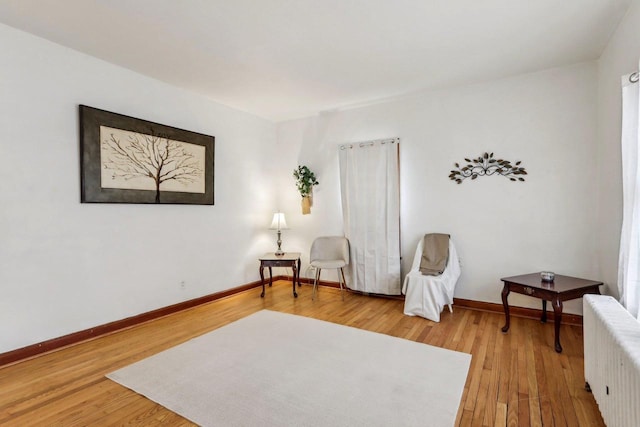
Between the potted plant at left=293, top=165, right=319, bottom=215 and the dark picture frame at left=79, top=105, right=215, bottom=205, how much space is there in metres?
1.39

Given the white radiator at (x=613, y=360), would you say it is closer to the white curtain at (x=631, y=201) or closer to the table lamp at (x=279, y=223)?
the white curtain at (x=631, y=201)

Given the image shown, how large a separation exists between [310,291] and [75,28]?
400 centimetres

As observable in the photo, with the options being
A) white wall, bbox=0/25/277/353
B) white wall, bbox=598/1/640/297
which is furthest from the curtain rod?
white wall, bbox=598/1/640/297

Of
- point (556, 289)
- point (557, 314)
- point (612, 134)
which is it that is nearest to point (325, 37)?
point (612, 134)

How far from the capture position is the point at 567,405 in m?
1.98

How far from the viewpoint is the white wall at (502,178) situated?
329cm

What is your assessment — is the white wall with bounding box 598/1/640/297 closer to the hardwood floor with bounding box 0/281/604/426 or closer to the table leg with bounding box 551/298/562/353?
the table leg with bounding box 551/298/562/353

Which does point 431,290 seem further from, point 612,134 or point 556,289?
point 612,134

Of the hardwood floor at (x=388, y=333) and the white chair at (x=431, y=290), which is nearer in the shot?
the hardwood floor at (x=388, y=333)

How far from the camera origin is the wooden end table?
8.86 ft

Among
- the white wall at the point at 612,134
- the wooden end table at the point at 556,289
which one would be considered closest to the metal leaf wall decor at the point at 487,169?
the white wall at the point at 612,134

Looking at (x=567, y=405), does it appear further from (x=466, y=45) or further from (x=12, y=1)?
(x=12, y=1)

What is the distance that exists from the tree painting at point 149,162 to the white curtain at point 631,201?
13.7ft

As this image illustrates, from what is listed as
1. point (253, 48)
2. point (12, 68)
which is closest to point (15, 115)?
point (12, 68)
